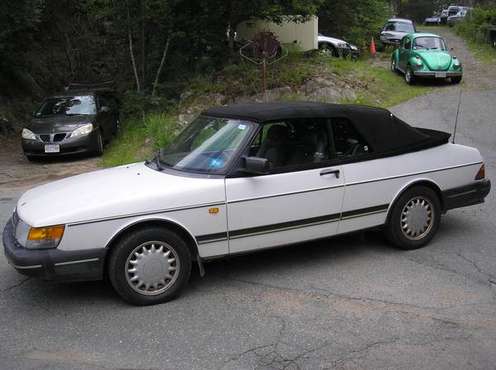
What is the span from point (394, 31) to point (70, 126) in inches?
696

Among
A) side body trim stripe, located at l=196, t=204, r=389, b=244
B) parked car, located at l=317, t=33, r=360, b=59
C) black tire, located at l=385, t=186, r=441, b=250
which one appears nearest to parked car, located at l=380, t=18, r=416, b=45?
parked car, located at l=317, t=33, r=360, b=59

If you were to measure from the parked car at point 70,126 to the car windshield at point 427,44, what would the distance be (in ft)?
31.3

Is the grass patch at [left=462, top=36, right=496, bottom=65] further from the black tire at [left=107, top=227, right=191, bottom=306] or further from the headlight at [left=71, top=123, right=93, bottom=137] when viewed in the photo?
the black tire at [left=107, top=227, right=191, bottom=306]

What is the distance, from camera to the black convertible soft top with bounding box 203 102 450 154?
16.6ft

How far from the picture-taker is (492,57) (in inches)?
864

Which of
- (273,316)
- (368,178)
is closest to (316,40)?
(368,178)

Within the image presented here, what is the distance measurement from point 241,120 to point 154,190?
1088mm

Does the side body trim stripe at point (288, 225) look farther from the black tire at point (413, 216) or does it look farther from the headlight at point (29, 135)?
the headlight at point (29, 135)

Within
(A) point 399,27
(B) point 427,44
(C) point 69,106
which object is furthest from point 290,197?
Result: (A) point 399,27

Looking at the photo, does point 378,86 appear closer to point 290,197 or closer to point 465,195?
point 465,195

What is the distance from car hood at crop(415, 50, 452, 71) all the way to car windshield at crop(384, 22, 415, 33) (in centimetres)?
930

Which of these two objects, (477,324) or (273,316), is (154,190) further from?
(477,324)

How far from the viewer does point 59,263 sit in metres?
4.12

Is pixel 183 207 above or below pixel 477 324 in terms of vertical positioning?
above
